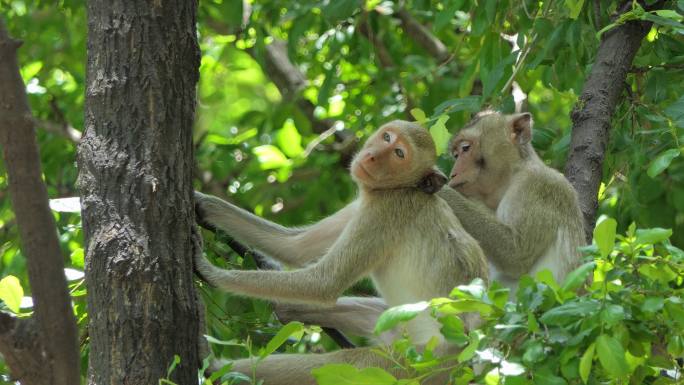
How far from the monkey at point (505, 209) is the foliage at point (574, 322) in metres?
2.60

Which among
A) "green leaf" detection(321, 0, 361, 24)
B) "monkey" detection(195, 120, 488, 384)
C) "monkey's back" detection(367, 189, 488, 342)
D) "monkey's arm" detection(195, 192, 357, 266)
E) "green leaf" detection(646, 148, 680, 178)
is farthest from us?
"green leaf" detection(321, 0, 361, 24)

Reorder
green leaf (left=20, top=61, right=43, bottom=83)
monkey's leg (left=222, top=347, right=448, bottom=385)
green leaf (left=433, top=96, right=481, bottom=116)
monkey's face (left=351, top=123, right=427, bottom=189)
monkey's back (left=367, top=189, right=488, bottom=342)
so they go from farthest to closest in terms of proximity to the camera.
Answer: green leaf (left=20, top=61, right=43, bottom=83) → green leaf (left=433, top=96, right=481, bottom=116) → monkey's face (left=351, top=123, right=427, bottom=189) → monkey's back (left=367, top=189, right=488, bottom=342) → monkey's leg (left=222, top=347, right=448, bottom=385)

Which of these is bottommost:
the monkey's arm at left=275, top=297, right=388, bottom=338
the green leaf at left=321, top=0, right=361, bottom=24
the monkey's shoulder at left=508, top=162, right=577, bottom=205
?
the monkey's arm at left=275, top=297, right=388, bottom=338

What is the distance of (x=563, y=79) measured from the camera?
7.38 metres

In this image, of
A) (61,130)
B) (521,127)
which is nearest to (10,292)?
(521,127)

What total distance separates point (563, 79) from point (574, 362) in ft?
13.3

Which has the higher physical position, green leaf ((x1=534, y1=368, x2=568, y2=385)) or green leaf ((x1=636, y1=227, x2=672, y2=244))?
green leaf ((x1=636, y1=227, x2=672, y2=244))

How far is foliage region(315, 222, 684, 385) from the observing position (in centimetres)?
364

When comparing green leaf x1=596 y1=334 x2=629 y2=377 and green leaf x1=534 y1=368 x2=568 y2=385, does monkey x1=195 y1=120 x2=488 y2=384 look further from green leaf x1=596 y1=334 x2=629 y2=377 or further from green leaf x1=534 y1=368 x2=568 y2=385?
green leaf x1=596 y1=334 x2=629 y2=377

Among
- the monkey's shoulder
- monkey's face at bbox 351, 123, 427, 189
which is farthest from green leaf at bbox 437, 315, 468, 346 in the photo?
the monkey's shoulder

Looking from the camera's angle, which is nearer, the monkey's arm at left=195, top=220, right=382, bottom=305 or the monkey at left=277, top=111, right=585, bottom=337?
the monkey's arm at left=195, top=220, right=382, bottom=305

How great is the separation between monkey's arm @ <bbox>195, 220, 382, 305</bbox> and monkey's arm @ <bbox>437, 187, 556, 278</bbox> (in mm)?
1211

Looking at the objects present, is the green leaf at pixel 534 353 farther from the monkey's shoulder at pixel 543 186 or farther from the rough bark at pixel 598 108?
the monkey's shoulder at pixel 543 186

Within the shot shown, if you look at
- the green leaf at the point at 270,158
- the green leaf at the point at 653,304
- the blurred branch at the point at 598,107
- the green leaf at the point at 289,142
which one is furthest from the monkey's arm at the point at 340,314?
the green leaf at the point at 289,142
